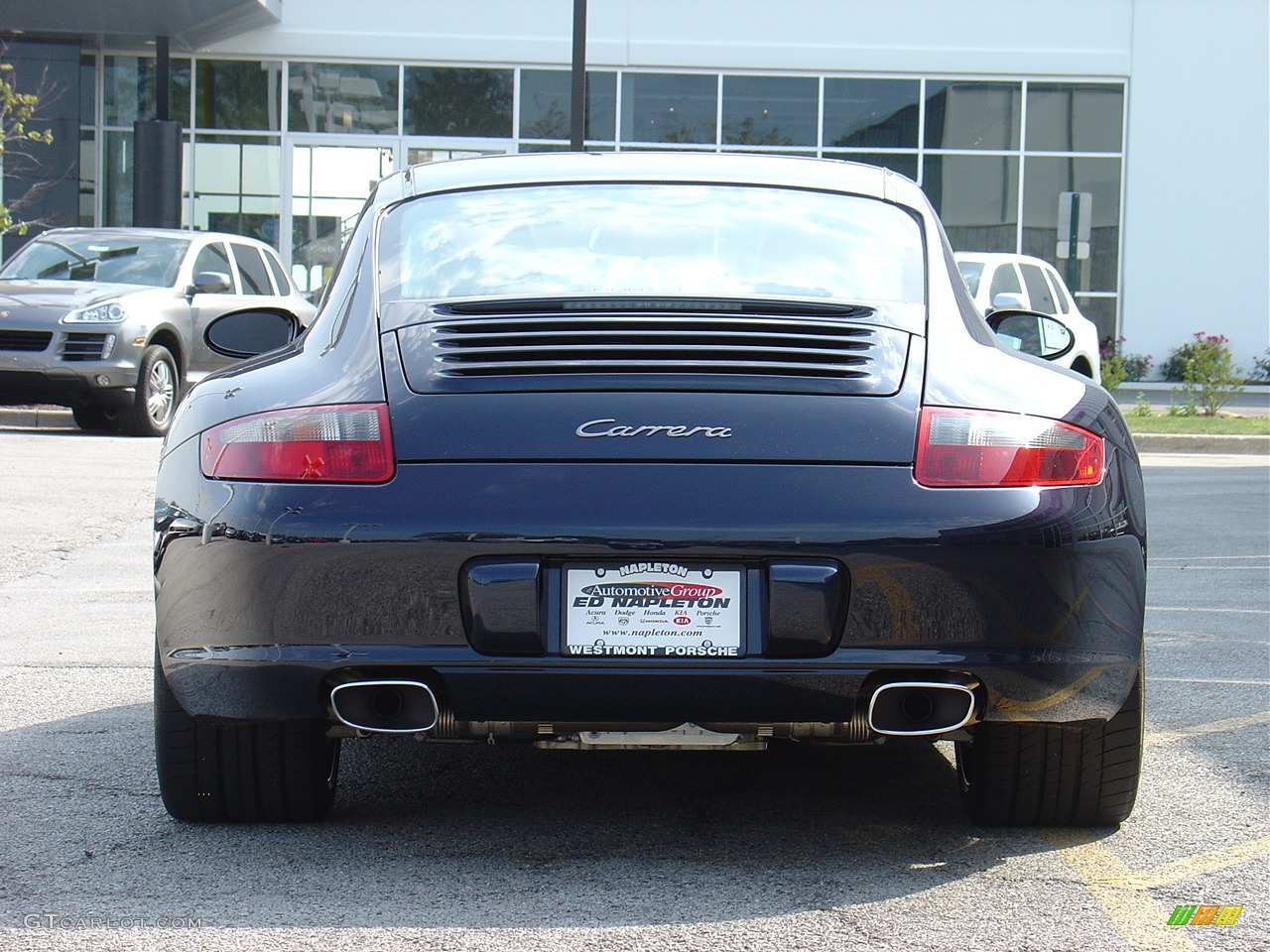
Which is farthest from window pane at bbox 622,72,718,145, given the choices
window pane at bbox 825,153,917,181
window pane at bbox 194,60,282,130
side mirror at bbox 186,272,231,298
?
side mirror at bbox 186,272,231,298

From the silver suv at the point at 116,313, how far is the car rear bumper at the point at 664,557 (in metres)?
10.1

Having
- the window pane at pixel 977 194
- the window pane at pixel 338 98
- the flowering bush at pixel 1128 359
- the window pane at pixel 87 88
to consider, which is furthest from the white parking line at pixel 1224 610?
the window pane at pixel 87 88

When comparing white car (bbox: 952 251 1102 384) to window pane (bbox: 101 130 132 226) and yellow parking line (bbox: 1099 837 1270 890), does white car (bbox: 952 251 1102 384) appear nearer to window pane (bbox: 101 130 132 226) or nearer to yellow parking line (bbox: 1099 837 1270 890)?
yellow parking line (bbox: 1099 837 1270 890)

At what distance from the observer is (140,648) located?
231 inches

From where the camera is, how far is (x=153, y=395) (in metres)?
14.2

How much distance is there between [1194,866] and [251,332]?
9.06 feet

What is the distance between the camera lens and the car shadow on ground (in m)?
3.10

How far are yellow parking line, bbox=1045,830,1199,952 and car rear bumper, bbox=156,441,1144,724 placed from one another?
0.43m

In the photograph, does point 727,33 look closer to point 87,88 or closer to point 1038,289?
point 87,88

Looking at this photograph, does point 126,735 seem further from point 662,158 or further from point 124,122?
point 124,122

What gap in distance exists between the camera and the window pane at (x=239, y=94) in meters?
25.8

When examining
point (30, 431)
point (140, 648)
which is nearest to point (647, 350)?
point (140, 648)

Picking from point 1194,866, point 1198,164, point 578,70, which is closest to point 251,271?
point 578,70

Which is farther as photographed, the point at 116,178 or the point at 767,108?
the point at 116,178
